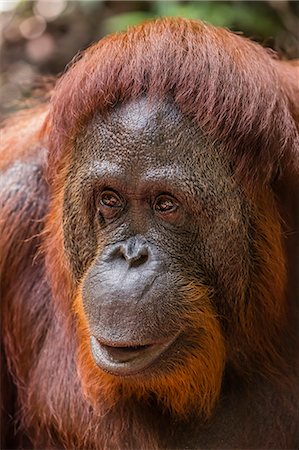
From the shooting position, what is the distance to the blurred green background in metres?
5.18

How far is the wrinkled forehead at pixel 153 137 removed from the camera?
2.44 meters

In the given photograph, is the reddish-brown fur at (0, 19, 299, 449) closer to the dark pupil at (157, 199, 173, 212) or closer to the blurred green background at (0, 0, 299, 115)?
the dark pupil at (157, 199, 173, 212)

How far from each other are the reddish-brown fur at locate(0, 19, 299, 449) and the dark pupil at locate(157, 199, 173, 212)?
207 millimetres

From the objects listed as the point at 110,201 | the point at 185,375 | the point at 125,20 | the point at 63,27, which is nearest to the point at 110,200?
the point at 110,201

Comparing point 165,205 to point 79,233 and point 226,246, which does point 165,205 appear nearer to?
point 226,246

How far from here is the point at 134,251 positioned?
94.2 inches

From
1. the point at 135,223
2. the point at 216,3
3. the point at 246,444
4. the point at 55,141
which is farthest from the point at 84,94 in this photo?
the point at 216,3

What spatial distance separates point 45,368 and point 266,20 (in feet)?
9.84

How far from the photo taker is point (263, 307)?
8.59 ft

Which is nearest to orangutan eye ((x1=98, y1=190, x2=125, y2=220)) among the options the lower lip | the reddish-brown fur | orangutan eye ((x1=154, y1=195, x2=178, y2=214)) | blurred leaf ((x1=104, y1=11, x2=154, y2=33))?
orangutan eye ((x1=154, y1=195, x2=178, y2=214))

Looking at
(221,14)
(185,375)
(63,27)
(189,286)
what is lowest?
(185,375)

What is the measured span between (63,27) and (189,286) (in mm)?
3523

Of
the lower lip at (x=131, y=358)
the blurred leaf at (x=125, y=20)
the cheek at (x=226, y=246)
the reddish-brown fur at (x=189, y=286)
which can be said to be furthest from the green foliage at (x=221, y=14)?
the lower lip at (x=131, y=358)

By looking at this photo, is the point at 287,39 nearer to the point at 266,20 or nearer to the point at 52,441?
the point at 266,20
